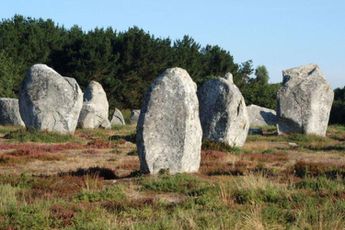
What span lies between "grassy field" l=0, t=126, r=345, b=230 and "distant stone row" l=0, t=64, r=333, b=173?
939 millimetres

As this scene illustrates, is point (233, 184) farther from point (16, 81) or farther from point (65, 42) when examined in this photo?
point (65, 42)

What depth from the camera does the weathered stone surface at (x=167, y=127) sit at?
16.1 m

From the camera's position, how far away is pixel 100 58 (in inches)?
2569

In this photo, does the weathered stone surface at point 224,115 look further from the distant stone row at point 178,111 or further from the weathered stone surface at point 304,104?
Result: the weathered stone surface at point 304,104

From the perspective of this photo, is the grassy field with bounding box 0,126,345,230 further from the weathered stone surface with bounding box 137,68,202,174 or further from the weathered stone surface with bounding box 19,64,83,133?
the weathered stone surface with bounding box 19,64,83,133

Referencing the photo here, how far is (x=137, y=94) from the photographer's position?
67688 millimetres

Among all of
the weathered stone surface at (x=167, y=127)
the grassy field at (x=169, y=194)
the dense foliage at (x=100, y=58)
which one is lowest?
the grassy field at (x=169, y=194)

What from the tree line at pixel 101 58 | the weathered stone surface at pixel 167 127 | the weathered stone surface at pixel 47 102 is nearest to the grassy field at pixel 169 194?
the weathered stone surface at pixel 167 127

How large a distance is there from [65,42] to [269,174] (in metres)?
56.7

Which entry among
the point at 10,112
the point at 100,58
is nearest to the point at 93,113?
the point at 10,112

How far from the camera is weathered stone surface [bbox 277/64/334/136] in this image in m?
32.8

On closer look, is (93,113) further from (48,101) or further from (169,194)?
(169,194)

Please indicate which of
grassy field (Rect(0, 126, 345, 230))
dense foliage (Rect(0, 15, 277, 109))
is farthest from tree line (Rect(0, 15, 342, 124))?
grassy field (Rect(0, 126, 345, 230))

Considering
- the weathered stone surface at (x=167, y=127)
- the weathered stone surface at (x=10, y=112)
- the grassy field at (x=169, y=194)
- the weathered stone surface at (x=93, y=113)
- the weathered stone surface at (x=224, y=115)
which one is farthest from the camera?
the weathered stone surface at (x=10, y=112)
